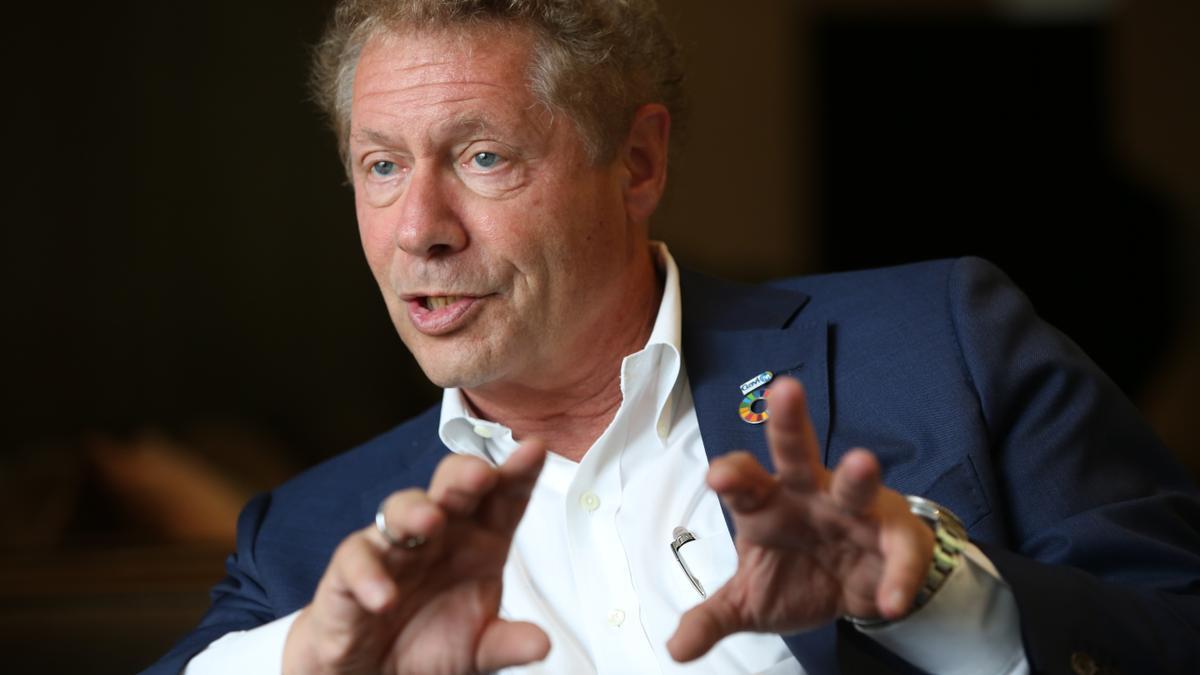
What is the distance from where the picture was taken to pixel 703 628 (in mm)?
1217

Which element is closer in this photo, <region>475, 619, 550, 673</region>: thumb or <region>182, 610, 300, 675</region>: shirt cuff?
<region>475, 619, 550, 673</region>: thumb

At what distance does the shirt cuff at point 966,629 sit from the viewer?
1.34m

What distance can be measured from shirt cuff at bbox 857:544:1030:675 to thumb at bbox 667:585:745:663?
0.19 m

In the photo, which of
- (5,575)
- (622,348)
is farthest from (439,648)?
(5,575)

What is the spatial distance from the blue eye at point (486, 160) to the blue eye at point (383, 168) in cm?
12

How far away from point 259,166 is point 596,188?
3.49m

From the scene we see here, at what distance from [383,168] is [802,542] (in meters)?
0.86

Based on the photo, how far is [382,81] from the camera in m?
1.84

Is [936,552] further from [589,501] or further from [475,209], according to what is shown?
[475,209]

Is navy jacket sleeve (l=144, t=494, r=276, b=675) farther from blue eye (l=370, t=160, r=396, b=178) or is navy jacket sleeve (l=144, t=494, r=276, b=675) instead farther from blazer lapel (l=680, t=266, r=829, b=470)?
blazer lapel (l=680, t=266, r=829, b=470)

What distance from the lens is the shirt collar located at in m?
1.84

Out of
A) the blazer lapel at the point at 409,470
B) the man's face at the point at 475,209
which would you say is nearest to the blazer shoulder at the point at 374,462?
the blazer lapel at the point at 409,470

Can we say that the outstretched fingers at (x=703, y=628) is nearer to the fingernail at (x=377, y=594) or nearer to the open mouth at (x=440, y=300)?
the fingernail at (x=377, y=594)

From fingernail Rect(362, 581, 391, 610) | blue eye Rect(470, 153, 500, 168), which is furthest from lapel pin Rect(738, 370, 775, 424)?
fingernail Rect(362, 581, 391, 610)
